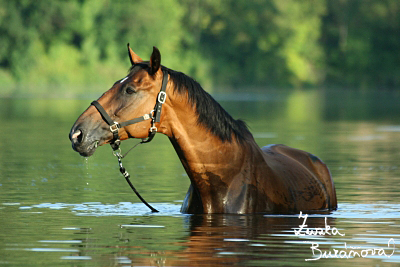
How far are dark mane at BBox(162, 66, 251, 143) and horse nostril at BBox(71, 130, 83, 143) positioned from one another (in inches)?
41.6

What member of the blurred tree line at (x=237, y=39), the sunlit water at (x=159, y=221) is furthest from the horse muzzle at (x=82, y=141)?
the blurred tree line at (x=237, y=39)

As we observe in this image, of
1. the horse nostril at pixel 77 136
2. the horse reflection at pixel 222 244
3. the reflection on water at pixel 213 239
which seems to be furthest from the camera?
the horse nostril at pixel 77 136

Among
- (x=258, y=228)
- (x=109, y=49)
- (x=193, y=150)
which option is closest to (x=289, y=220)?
(x=258, y=228)

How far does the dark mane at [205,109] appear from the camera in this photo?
924 centimetres

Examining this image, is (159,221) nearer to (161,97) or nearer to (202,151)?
(202,151)

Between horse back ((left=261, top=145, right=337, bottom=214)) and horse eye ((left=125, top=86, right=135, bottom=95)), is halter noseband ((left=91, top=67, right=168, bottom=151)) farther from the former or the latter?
horse back ((left=261, top=145, right=337, bottom=214))

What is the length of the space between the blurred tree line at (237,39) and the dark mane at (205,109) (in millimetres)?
64801

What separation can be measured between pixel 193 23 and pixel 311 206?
268 feet

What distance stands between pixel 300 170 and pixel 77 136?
311cm

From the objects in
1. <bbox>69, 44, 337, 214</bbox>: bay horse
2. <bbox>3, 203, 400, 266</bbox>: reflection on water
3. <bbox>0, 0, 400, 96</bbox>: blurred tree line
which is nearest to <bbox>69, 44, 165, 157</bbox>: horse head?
<bbox>69, 44, 337, 214</bbox>: bay horse

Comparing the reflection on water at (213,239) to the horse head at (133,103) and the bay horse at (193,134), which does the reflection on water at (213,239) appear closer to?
the bay horse at (193,134)

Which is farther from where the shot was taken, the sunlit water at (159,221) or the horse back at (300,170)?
the horse back at (300,170)

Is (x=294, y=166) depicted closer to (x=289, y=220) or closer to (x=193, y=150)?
(x=289, y=220)

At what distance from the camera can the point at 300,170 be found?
10891mm
